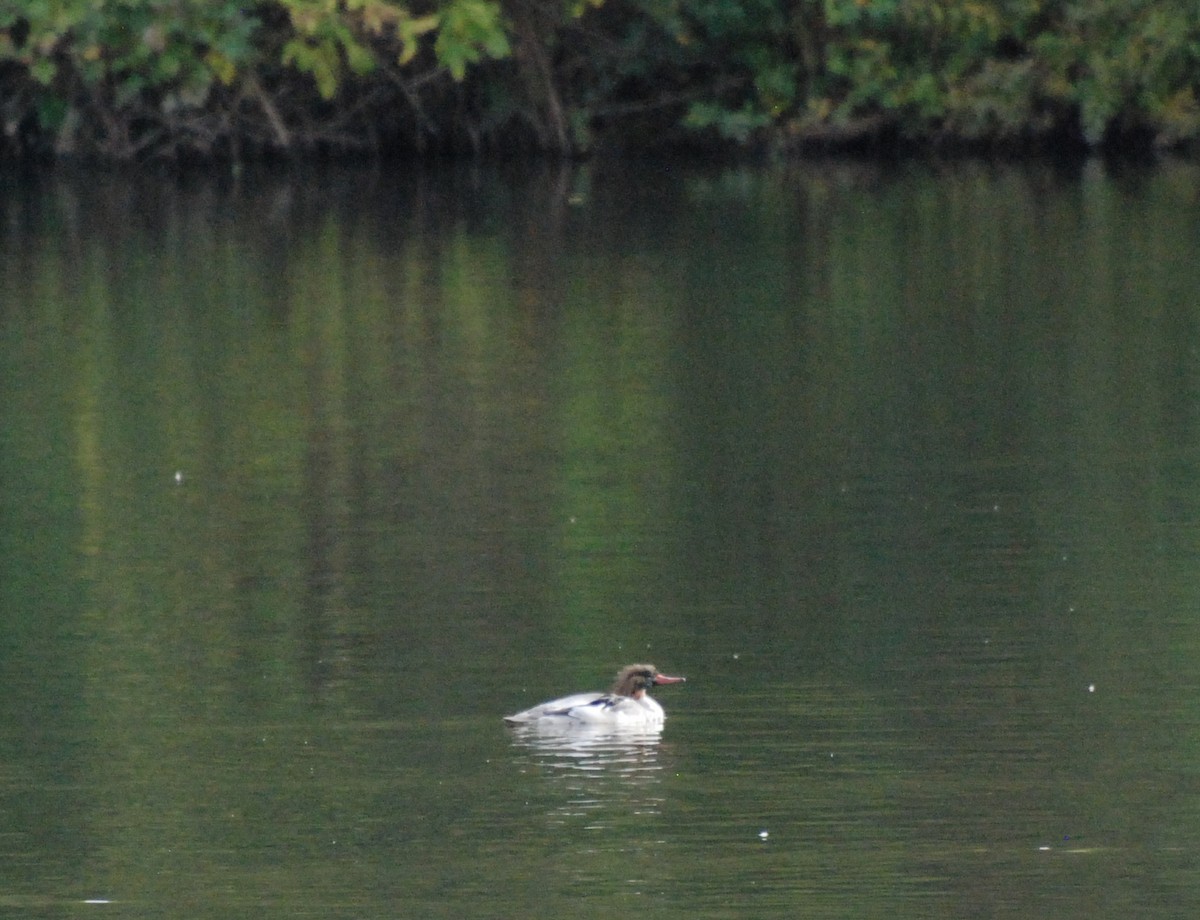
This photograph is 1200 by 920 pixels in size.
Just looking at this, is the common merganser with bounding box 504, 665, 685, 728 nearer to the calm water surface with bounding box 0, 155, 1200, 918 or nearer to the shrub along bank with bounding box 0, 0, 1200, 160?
the calm water surface with bounding box 0, 155, 1200, 918

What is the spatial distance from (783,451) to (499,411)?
1.84 meters

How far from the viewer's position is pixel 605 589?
10055mm

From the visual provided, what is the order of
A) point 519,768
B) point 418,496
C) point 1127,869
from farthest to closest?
1. point 418,496
2. point 519,768
3. point 1127,869

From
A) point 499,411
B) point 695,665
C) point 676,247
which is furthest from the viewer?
point 676,247

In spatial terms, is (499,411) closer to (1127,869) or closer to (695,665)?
(695,665)

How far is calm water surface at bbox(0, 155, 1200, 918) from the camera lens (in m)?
6.95

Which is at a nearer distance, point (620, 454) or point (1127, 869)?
point (1127, 869)

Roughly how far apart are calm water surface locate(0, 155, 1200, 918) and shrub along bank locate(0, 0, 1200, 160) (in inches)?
435

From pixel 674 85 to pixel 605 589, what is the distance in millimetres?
25223

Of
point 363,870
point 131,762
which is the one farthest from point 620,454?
point 363,870

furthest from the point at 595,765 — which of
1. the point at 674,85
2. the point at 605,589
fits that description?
the point at 674,85

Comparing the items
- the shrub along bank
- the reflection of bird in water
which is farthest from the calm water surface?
the shrub along bank

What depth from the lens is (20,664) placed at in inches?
358

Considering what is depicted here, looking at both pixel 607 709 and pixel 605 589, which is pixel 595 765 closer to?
pixel 607 709
